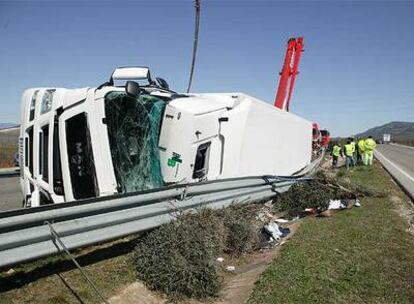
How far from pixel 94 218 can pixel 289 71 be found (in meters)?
12.7

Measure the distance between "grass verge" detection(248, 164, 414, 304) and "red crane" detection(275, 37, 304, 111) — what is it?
8315 millimetres

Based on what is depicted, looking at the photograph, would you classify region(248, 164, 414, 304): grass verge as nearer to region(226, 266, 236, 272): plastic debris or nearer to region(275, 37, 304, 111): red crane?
region(226, 266, 236, 272): plastic debris

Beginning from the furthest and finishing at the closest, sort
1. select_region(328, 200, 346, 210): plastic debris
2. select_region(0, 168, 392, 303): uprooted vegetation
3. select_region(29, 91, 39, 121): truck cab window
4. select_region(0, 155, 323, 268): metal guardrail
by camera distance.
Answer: select_region(328, 200, 346, 210): plastic debris
select_region(29, 91, 39, 121): truck cab window
select_region(0, 168, 392, 303): uprooted vegetation
select_region(0, 155, 323, 268): metal guardrail

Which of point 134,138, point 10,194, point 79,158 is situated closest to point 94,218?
point 79,158

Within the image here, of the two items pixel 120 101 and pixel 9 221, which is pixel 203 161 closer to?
pixel 120 101

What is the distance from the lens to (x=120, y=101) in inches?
216

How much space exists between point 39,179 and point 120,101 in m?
1.45

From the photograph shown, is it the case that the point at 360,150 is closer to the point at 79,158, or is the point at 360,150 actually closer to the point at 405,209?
the point at 405,209

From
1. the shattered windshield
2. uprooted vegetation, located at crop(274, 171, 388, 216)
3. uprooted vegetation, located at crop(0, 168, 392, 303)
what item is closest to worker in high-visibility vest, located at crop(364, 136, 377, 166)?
uprooted vegetation, located at crop(274, 171, 388, 216)

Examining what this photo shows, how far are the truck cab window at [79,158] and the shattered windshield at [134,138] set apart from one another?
30 cm

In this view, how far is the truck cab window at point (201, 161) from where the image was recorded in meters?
6.65

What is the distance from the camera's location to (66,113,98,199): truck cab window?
5.21 meters

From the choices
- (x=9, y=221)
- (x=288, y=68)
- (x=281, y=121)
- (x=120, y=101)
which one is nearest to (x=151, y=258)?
(x=9, y=221)

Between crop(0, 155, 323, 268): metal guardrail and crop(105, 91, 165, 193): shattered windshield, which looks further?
crop(105, 91, 165, 193): shattered windshield
